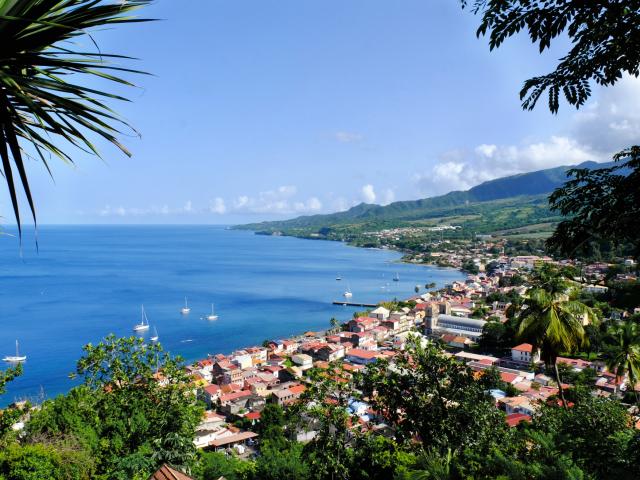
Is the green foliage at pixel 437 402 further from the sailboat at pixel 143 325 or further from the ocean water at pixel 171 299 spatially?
the sailboat at pixel 143 325

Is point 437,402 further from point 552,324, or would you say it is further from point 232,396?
point 232,396

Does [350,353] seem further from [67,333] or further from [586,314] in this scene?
[586,314]

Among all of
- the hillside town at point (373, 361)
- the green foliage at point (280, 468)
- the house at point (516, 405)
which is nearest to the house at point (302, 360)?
the hillside town at point (373, 361)

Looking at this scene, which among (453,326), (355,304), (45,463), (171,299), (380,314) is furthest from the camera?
(355,304)

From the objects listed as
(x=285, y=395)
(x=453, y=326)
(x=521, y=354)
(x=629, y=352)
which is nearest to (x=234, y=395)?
(x=285, y=395)

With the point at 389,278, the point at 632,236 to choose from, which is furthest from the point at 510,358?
the point at 389,278

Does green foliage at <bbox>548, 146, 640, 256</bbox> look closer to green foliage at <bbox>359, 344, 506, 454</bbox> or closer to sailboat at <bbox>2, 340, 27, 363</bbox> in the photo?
green foliage at <bbox>359, 344, 506, 454</bbox>
